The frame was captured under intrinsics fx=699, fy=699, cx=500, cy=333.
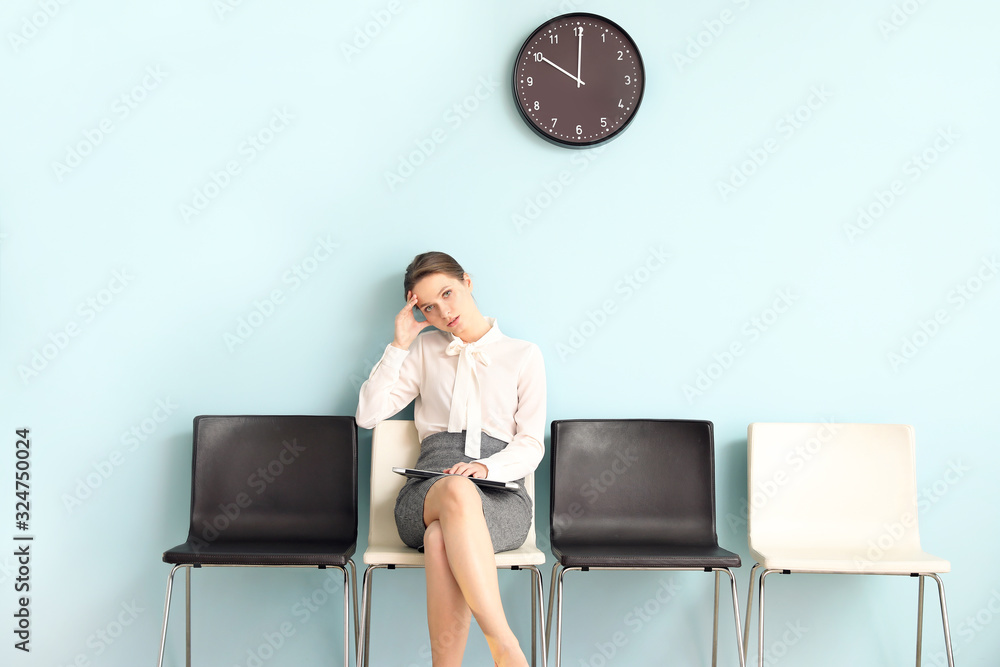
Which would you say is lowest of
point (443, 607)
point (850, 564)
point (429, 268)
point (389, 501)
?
point (443, 607)

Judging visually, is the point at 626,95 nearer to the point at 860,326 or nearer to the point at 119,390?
the point at 860,326

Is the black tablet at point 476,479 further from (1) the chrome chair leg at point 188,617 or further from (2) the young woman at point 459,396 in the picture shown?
(1) the chrome chair leg at point 188,617

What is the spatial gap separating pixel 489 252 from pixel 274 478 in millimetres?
984

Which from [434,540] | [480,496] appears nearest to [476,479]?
[480,496]

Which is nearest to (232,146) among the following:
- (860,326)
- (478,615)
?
(478,615)

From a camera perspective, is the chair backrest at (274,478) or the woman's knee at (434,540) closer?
the woman's knee at (434,540)

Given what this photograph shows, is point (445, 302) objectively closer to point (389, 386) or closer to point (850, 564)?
point (389, 386)

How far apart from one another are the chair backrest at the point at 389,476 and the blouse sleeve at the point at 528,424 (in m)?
0.14

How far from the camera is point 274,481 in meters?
2.15

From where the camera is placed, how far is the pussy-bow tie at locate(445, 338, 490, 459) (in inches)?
81.0

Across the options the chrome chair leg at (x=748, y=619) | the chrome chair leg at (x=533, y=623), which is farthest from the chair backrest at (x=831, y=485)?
the chrome chair leg at (x=533, y=623)

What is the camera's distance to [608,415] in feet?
7.53

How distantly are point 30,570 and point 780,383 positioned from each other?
8.22ft

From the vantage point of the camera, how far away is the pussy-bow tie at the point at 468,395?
2.06m
